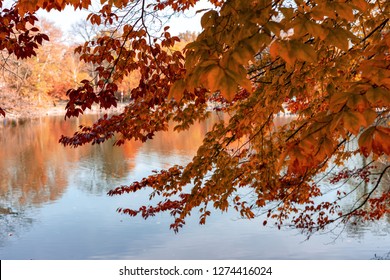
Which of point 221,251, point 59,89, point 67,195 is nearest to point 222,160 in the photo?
point 221,251

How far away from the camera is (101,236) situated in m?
11.1

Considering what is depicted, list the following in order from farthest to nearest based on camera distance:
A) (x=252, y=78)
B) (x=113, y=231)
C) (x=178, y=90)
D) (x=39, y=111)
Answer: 1. (x=39, y=111)
2. (x=113, y=231)
3. (x=252, y=78)
4. (x=178, y=90)

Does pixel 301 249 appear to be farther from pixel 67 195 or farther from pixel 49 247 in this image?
pixel 67 195

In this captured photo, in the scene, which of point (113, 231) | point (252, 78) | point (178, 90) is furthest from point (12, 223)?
point (178, 90)

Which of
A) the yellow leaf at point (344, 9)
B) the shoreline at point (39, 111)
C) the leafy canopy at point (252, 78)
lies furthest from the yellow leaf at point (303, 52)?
the shoreline at point (39, 111)

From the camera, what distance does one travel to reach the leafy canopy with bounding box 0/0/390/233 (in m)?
1.62

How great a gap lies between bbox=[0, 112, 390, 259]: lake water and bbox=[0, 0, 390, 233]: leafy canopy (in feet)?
9.79

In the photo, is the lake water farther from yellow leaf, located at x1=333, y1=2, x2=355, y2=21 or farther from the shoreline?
the shoreline

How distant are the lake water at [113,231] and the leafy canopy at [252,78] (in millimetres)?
2985

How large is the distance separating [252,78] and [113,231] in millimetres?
8134

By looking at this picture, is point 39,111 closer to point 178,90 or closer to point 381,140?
point 178,90

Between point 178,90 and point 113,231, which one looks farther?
point 113,231

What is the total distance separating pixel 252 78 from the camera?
4.63 m

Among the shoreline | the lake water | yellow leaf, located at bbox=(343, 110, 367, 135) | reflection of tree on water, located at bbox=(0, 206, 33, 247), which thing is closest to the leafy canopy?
yellow leaf, located at bbox=(343, 110, 367, 135)
